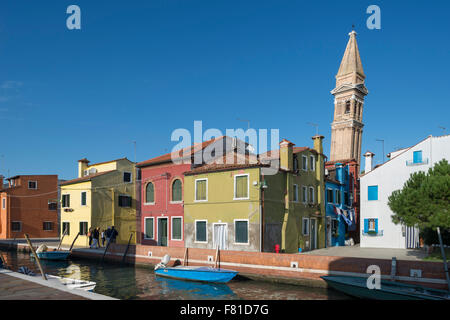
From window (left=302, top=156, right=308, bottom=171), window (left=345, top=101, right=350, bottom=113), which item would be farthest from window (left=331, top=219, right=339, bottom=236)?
window (left=345, top=101, right=350, bottom=113)

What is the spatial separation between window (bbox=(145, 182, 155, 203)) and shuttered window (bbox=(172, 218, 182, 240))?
3567mm

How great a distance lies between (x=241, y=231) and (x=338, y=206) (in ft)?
45.7

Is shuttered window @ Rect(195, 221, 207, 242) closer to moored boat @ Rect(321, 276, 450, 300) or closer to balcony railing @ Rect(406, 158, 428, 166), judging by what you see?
moored boat @ Rect(321, 276, 450, 300)

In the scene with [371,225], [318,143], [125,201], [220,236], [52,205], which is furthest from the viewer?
[52,205]

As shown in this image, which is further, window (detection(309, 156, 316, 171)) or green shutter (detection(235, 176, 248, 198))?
window (detection(309, 156, 316, 171))

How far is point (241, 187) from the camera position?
26.3 m

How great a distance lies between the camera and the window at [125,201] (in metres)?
39.0

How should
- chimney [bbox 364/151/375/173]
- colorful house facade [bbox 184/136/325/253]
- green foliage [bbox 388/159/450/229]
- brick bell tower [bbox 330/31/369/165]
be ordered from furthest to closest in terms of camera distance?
brick bell tower [bbox 330/31/369/165]
chimney [bbox 364/151/375/173]
colorful house facade [bbox 184/136/325/253]
green foliage [bbox 388/159/450/229]

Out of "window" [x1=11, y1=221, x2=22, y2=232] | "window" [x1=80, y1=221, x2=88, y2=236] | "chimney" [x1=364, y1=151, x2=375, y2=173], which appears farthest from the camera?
"window" [x1=11, y1=221, x2=22, y2=232]

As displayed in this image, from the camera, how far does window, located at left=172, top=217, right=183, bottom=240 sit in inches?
1187

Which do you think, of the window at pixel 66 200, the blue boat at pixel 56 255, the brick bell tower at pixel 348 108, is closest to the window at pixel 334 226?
the blue boat at pixel 56 255

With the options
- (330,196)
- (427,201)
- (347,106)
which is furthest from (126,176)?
(347,106)

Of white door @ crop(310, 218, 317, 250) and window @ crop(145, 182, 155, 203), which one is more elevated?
window @ crop(145, 182, 155, 203)

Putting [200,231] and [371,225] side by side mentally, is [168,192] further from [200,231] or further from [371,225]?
[371,225]
